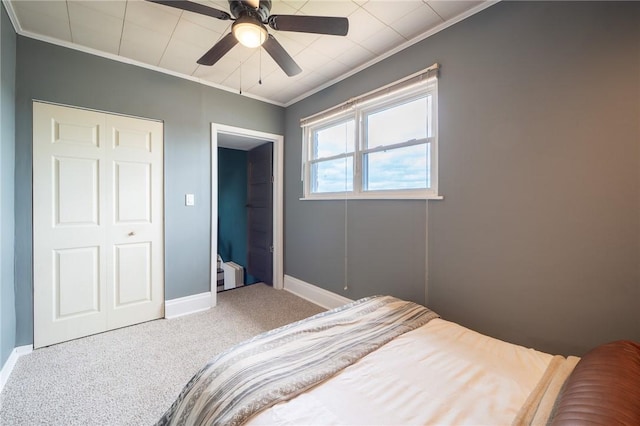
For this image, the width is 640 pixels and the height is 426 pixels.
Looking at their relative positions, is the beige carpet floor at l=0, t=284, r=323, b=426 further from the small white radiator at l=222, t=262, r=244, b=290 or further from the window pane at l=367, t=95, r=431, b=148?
the window pane at l=367, t=95, r=431, b=148

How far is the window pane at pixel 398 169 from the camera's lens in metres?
2.21

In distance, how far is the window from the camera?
7.14ft

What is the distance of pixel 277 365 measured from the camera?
106 centimetres

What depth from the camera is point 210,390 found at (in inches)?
39.4

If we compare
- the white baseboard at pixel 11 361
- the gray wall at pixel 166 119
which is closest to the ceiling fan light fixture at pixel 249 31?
the gray wall at pixel 166 119

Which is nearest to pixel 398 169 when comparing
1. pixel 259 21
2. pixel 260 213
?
pixel 259 21

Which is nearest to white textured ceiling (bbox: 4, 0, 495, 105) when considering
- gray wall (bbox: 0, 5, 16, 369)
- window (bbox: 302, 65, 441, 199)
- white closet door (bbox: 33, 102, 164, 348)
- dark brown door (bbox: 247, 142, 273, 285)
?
gray wall (bbox: 0, 5, 16, 369)

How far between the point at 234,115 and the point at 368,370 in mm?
3052

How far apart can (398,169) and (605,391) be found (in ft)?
6.18

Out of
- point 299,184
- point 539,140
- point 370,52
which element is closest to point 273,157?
point 299,184

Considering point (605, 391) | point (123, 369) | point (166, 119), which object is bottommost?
point (123, 369)

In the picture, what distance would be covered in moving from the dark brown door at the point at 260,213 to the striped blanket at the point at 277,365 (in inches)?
94.1

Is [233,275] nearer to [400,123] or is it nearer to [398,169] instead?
[398,169]

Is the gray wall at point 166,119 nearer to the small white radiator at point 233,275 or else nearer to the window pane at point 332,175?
the window pane at point 332,175
